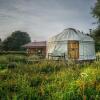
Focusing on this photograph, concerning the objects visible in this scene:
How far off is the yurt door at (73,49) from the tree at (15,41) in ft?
106

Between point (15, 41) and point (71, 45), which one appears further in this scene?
point (15, 41)

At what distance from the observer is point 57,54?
76.3ft

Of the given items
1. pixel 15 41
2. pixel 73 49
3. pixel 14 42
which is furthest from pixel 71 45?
pixel 15 41

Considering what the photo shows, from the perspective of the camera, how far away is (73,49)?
77.6ft

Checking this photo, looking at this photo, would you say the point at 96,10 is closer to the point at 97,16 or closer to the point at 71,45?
the point at 97,16

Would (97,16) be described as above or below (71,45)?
above

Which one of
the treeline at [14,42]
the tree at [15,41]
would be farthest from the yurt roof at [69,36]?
the tree at [15,41]

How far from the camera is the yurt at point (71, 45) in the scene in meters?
23.3

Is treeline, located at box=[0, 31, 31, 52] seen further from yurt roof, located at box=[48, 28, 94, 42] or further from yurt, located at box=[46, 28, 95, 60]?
yurt, located at box=[46, 28, 95, 60]

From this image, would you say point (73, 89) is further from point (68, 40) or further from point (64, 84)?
point (68, 40)

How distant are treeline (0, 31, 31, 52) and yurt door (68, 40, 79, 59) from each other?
31879 millimetres

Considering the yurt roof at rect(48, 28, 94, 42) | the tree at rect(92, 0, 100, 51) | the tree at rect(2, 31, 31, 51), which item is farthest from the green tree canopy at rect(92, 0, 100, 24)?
the tree at rect(2, 31, 31, 51)

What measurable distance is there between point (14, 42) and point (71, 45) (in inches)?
1312

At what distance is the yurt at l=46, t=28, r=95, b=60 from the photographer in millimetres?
23297
